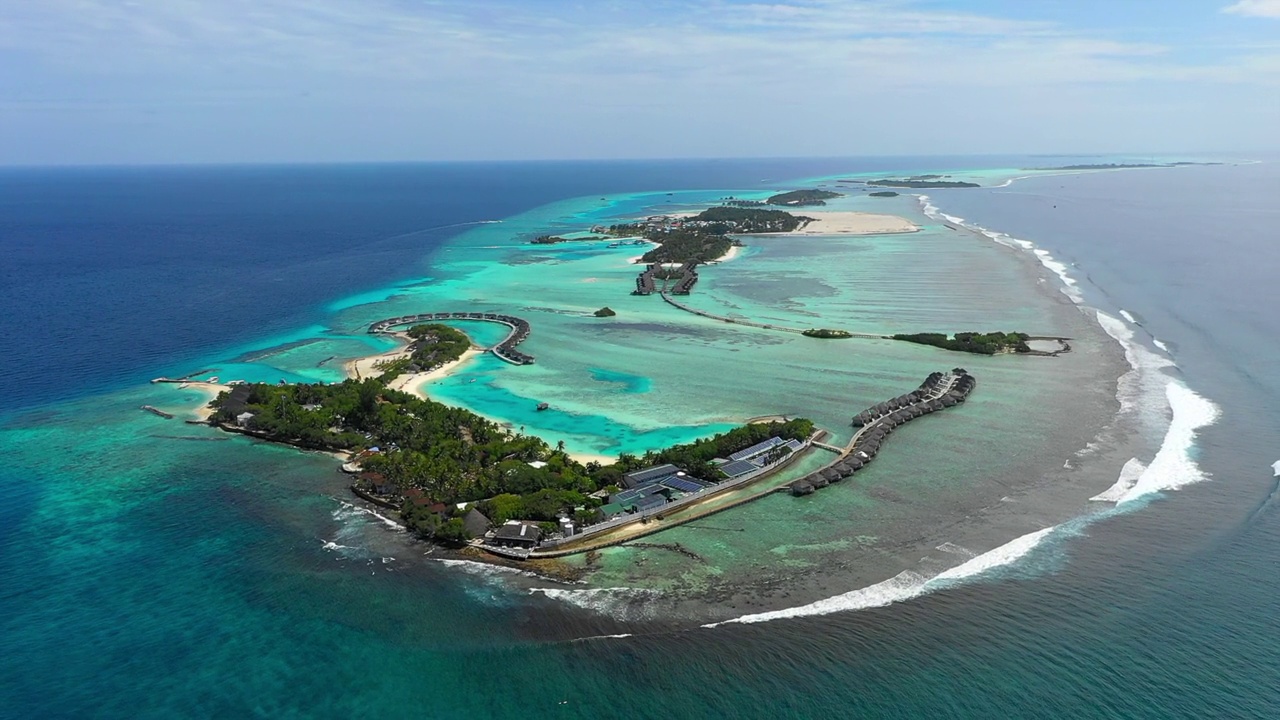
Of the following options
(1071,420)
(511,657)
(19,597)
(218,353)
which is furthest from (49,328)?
(1071,420)

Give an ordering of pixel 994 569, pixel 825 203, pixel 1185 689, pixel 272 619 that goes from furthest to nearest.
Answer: pixel 825 203 < pixel 994 569 < pixel 272 619 < pixel 1185 689

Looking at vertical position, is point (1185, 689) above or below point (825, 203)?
below

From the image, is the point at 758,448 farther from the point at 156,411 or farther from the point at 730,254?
the point at 730,254

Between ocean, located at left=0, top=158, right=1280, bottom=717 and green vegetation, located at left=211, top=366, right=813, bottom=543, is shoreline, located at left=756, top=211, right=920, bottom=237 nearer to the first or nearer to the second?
ocean, located at left=0, top=158, right=1280, bottom=717

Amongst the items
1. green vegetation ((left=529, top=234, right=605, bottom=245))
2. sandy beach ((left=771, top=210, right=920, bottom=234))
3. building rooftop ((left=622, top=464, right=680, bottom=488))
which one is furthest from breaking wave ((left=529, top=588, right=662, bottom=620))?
sandy beach ((left=771, top=210, right=920, bottom=234))

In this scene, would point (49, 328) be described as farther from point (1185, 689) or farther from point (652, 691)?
point (1185, 689)

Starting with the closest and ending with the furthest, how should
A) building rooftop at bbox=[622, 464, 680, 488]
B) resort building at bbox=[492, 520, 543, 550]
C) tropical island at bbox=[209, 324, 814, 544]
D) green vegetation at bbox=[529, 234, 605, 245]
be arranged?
resort building at bbox=[492, 520, 543, 550] < tropical island at bbox=[209, 324, 814, 544] < building rooftop at bbox=[622, 464, 680, 488] < green vegetation at bbox=[529, 234, 605, 245]

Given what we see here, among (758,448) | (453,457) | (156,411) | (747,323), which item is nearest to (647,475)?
(758,448)
